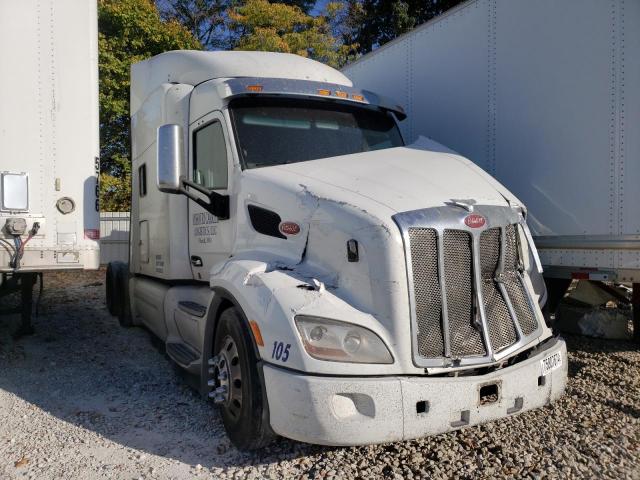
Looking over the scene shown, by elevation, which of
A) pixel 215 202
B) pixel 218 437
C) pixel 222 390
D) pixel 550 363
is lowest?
pixel 218 437

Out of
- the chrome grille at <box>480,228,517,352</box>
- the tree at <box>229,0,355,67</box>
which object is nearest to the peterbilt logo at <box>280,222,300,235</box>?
the chrome grille at <box>480,228,517,352</box>

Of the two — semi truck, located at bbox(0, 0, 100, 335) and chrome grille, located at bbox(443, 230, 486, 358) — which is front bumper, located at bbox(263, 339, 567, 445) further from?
semi truck, located at bbox(0, 0, 100, 335)

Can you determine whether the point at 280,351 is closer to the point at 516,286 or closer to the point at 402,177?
the point at 402,177

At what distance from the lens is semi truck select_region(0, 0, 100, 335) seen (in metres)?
5.09

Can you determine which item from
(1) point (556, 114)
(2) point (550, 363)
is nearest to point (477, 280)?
(2) point (550, 363)

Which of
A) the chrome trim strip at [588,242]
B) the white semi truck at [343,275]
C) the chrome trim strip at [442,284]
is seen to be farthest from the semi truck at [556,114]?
the chrome trim strip at [442,284]

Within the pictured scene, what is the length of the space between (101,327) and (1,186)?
315cm

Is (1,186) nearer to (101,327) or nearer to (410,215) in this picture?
(101,327)

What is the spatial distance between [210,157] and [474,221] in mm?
2459

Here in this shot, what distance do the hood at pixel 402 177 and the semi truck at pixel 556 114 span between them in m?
0.95

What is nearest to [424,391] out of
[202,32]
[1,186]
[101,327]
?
[1,186]

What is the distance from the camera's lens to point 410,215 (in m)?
3.33

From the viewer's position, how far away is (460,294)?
343 centimetres

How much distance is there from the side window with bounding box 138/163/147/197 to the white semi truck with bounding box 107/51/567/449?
5.87ft
